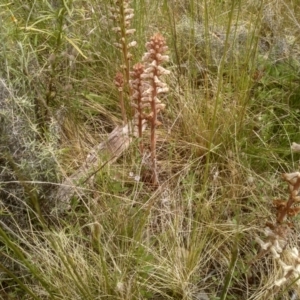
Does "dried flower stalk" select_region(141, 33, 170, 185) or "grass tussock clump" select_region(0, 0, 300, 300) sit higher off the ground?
"dried flower stalk" select_region(141, 33, 170, 185)

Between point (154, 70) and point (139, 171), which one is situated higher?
point (154, 70)

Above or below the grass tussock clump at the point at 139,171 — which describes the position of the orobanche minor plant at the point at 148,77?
above

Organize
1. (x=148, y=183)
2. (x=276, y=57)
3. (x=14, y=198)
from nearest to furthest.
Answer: (x=14, y=198)
(x=148, y=183)
(x=276, y=57)

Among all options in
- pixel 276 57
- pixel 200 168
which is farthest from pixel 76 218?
pixel 276 57

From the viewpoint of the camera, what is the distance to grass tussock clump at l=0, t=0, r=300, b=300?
1283 millimetres

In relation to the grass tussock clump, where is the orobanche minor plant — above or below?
above

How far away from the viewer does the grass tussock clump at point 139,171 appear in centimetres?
128

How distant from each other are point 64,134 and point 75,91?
0.19 meters

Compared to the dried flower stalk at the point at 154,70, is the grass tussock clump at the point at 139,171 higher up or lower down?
lower down

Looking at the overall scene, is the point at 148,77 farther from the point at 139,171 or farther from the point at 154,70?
the point at 139,171

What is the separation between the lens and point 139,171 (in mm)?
1527

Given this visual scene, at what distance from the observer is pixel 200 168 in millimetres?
1681

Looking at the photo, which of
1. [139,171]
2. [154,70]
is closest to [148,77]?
[154,70]

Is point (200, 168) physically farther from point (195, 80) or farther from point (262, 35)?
point (262, 35)
